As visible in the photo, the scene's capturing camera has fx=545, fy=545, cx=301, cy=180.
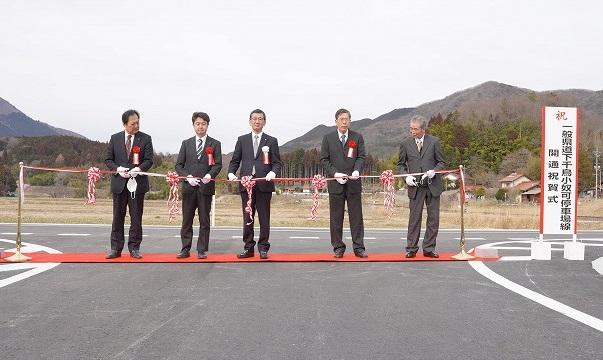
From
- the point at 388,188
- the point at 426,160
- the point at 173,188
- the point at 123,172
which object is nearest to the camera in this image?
the point at 123,172

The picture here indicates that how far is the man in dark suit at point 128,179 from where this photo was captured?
296 inches

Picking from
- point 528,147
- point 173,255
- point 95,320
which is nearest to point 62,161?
point 173,255

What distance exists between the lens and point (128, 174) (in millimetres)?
7340

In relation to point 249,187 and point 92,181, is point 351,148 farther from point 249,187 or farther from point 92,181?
point 92,181

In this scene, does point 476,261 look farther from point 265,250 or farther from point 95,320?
point 95,320

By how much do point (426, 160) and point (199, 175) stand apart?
129 inches

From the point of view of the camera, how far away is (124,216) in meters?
7.57

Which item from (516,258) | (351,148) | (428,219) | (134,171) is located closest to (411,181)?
(428,219)

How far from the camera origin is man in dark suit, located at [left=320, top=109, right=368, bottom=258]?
25.5 ft

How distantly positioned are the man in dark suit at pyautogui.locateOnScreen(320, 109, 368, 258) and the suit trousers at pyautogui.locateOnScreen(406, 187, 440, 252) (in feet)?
2.33

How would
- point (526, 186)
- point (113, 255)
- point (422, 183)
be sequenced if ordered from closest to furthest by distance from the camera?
1. point (113, 255)
2. point (422, 183)
3. point (526, 186)

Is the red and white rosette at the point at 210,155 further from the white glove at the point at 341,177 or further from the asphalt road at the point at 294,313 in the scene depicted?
the white glove at the point at 341,177

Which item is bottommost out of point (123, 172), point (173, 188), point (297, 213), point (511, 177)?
point (297, 213)

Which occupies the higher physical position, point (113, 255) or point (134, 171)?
point (134, 171)
